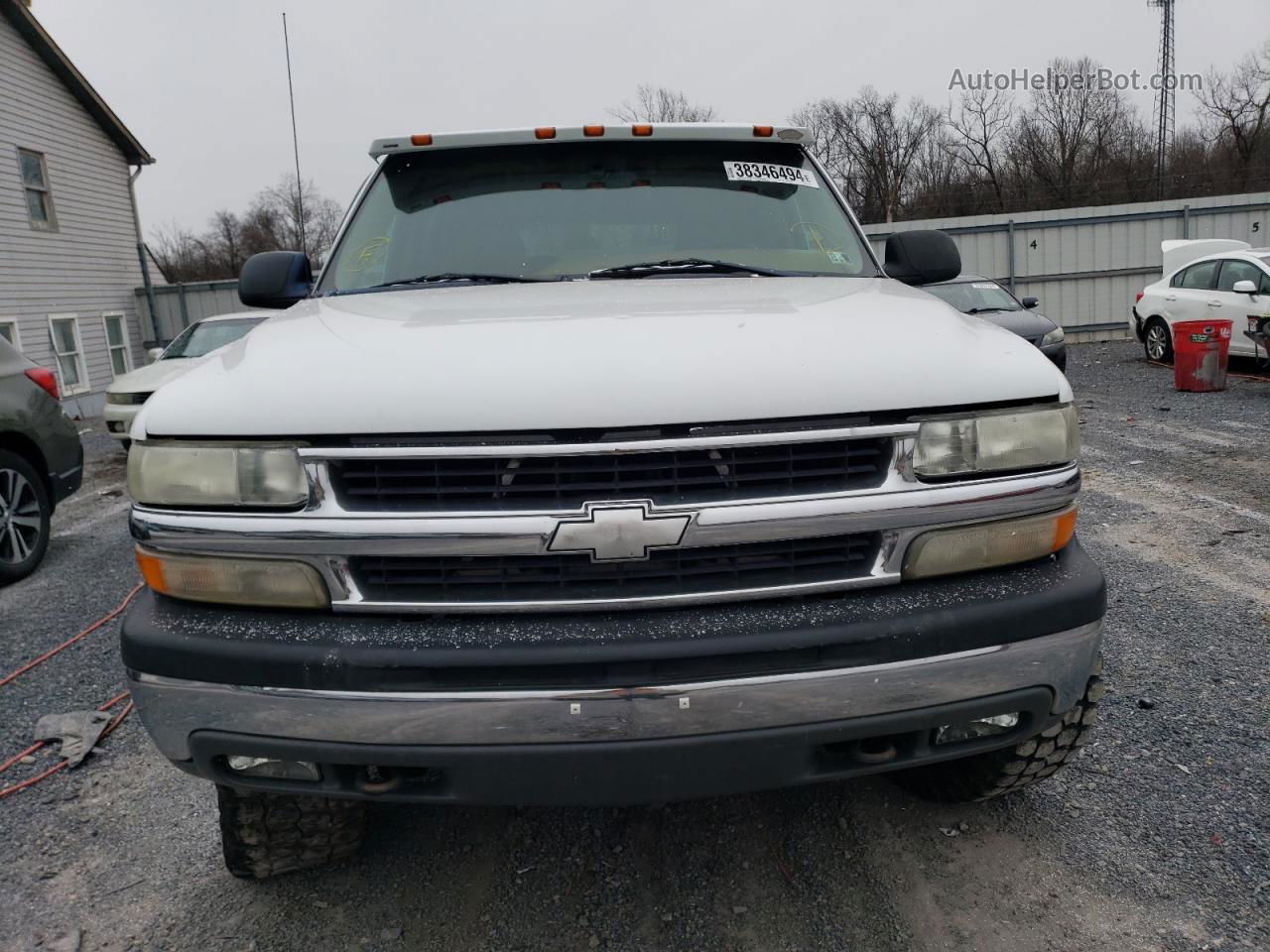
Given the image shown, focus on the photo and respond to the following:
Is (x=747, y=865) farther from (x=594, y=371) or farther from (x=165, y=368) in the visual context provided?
(x=165, y=368)

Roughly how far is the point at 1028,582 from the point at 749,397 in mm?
710

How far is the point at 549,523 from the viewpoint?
171 centimetres

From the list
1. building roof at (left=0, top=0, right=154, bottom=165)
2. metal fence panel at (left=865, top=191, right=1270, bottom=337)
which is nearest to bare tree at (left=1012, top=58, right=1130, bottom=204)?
metal fence panel at (left=865, top=191, right=1270, bottom=337)

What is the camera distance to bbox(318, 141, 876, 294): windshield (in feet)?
9.61

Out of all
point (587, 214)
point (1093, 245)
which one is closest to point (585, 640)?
point (587, 214)

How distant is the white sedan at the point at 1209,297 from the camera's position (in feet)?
38.1

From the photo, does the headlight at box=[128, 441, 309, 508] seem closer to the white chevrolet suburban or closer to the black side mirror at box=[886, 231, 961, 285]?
the white chevrolet suburban

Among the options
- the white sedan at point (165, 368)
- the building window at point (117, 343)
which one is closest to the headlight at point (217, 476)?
the white sedan at point (165, 368)

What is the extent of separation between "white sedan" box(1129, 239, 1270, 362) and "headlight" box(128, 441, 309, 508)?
12201 millimetres

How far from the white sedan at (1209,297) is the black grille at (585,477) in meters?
11.5

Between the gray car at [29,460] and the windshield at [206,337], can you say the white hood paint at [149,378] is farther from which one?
the gray car at [29,460]

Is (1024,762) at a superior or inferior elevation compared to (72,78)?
inferior

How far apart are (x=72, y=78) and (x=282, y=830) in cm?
1886

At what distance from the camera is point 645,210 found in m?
3.04
